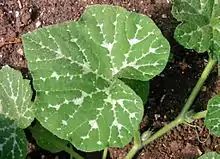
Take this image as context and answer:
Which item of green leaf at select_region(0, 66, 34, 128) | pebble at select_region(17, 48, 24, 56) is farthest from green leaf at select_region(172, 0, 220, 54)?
pebble at select_region(17, 48, 24, 56)

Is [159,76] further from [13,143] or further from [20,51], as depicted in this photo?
[13,143]

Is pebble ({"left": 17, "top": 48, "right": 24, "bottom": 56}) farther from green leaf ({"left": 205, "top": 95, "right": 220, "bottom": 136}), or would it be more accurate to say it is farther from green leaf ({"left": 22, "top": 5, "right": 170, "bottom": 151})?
green leaf ({"left": 205, "top": 95, "right": 220, "bottom": 136})

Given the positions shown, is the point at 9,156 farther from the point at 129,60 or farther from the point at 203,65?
the point at 203,65

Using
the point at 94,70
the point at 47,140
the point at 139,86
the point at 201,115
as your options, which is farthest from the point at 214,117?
the point at 47,140

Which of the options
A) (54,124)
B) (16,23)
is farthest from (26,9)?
(54,124)

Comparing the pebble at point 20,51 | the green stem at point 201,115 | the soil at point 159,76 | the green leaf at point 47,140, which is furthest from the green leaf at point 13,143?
the green stem at point 201,115

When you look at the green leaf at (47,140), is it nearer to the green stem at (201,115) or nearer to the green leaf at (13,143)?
the green leaf at (13,143)

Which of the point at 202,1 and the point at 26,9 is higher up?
the point at 202,1
